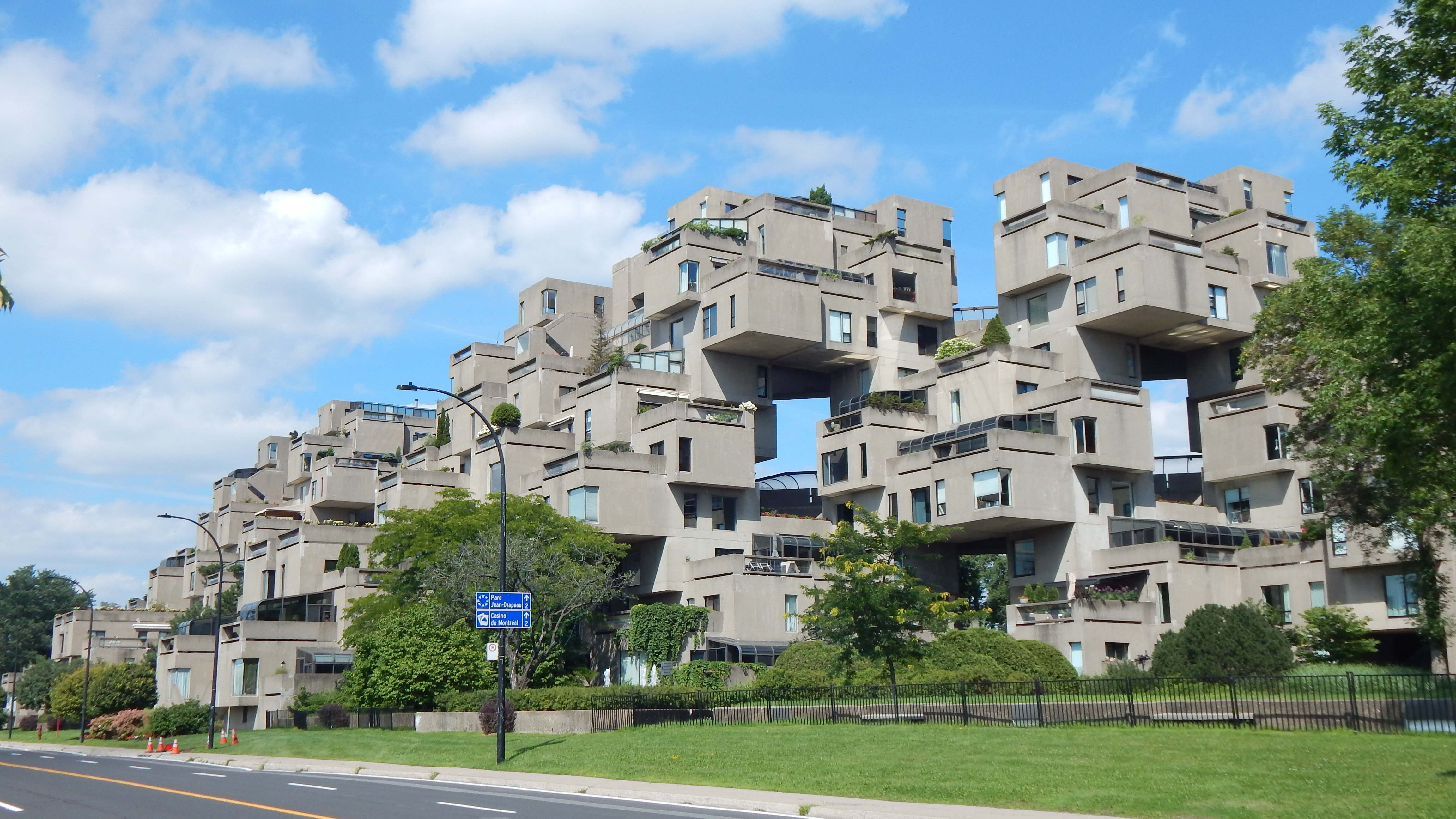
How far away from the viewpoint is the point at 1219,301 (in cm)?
6531

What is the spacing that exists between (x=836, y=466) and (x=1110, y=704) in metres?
37.4

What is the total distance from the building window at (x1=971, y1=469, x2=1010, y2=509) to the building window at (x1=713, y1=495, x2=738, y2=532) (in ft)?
44.4

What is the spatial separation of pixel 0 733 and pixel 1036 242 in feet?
249

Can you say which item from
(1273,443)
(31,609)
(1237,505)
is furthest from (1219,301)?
(31,609)

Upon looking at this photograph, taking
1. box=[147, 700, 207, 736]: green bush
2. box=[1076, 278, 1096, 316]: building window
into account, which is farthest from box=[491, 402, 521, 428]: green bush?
box=[1076, 278, 1096, 316]: building window

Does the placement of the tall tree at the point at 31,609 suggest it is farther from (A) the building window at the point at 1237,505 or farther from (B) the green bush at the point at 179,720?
(A) the building window at the point at 1237,505

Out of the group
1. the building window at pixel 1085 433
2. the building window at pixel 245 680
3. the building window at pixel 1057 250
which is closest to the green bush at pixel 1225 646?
the building window at pixel 1085 433

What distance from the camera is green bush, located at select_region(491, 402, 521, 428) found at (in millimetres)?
71250

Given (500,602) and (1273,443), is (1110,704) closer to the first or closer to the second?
(500,602)

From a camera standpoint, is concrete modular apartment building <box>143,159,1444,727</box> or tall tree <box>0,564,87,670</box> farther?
tall tree <box>0,564,87,670</box>

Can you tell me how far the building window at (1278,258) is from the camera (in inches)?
2675

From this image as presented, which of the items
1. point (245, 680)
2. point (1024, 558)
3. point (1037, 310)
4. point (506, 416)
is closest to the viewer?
point (1024, 558)

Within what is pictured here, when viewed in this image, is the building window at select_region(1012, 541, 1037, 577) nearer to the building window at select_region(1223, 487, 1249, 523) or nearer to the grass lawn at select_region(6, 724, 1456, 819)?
the building window at select_region(1223, 487, 1249, 523)

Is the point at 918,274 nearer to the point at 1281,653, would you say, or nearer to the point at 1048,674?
the point at 1048,674
